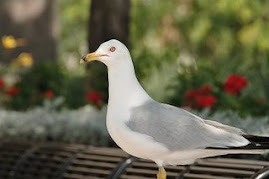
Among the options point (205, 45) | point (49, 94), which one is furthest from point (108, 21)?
point (205, 45)

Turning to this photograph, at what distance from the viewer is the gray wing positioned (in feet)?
14.5

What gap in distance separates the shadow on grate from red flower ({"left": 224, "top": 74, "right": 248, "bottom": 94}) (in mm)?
1628

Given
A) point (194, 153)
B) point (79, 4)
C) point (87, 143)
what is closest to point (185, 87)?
point (87, 143)

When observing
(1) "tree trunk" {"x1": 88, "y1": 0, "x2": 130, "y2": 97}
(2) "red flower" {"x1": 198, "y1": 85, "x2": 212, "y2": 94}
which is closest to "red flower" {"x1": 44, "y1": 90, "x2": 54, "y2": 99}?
(1) "tree trunk" {"x1": 88, "y1": 0, "x2": 130, "y2": 97}

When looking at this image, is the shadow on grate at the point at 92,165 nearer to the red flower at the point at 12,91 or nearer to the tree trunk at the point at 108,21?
the red flower at the point at 12,91

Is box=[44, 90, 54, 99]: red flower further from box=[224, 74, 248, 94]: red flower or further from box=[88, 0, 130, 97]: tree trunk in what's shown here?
box=[224, 74, 248, 94]: red flower

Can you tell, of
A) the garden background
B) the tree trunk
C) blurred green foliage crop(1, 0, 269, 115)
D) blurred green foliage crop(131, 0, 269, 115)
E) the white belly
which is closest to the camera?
the white belly

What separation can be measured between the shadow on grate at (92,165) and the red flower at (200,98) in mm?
1267

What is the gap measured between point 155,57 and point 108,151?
150 inches

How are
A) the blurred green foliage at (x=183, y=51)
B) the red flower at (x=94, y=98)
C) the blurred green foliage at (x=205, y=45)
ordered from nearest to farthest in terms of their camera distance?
the blurred green foliage at (x=205, y=45), the blurred green foliage at (x=183, y=51), the red flower at (x=94, y=98)

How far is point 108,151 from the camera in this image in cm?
656

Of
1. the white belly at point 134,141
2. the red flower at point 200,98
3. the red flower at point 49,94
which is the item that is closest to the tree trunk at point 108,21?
the red flower at point 49,94

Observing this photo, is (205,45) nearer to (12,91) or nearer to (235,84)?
(12,91)

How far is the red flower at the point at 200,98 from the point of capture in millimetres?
7691
